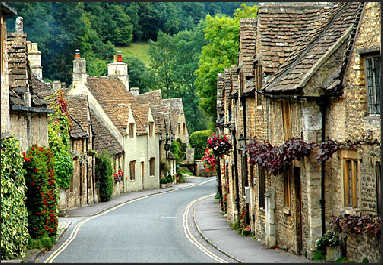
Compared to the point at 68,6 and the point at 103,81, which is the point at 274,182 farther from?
the point at 68,6

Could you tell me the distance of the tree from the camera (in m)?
59.3

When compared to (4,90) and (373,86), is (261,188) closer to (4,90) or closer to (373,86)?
(373,86)

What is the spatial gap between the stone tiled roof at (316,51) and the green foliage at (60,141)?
17.7m

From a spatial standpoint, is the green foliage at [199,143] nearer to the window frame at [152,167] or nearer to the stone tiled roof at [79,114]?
the window frame at [152,167]

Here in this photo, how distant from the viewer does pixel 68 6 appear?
92.3m

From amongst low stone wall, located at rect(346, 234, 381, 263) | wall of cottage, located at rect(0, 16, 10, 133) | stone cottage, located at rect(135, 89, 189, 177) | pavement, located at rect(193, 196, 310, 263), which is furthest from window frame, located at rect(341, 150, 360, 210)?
stone cottage, located at rect(135, 89, 189, 177)

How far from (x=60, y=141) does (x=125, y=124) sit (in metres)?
18.2

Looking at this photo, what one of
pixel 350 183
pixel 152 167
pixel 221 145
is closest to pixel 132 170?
pixel 152 167

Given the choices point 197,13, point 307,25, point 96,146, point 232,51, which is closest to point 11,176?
point 307,25

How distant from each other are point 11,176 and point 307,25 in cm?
1070

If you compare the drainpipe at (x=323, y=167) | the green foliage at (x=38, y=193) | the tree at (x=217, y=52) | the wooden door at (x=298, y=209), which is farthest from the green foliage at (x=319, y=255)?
the tree at (x=217, y=52)

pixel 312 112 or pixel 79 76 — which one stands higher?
pixel 79 76

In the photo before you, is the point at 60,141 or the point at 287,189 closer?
the point at 287,189

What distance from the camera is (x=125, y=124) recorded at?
5772 cm
